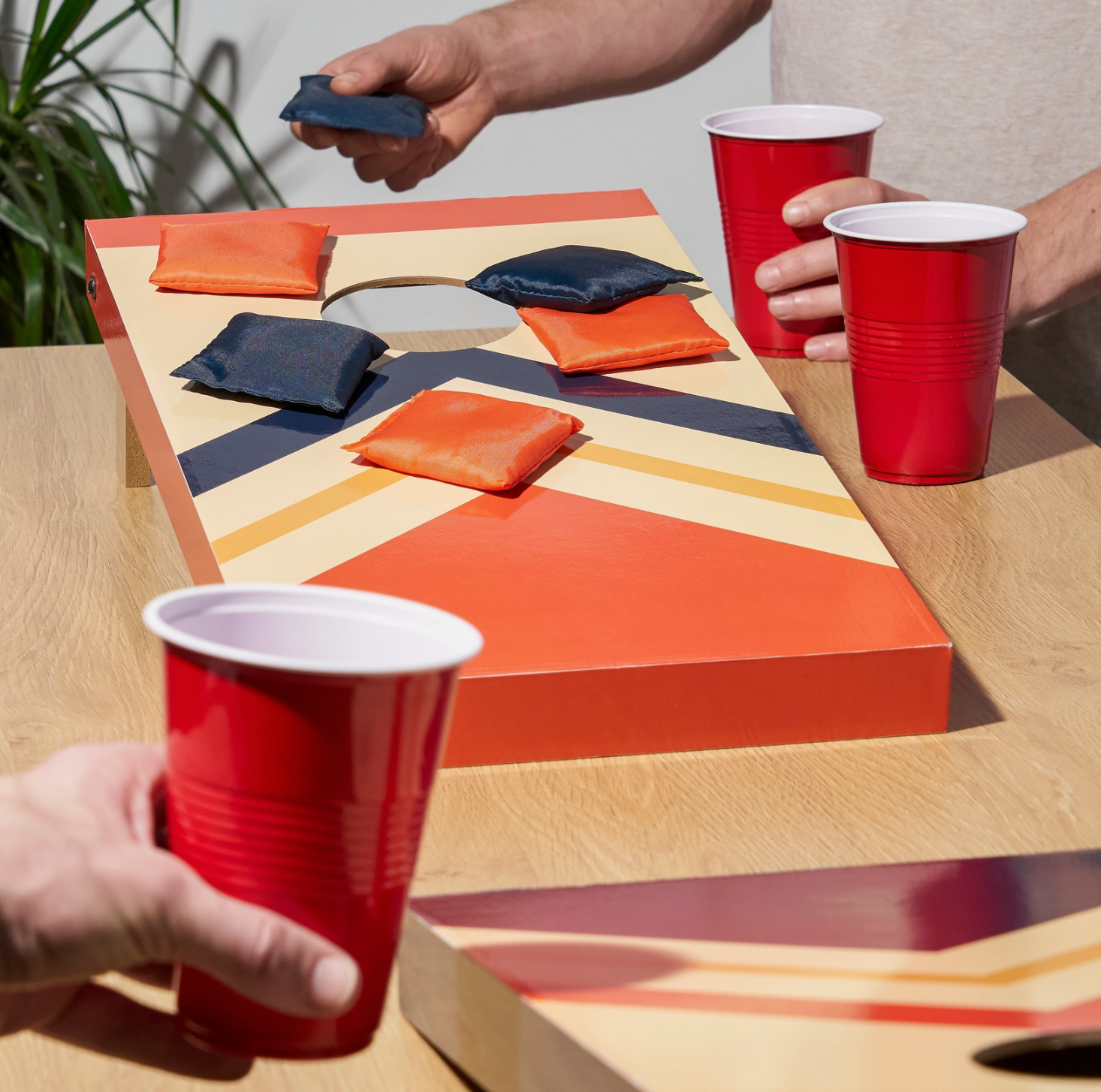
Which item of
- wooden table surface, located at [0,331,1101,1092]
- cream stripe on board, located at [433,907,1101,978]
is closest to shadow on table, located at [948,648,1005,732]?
wooden table surface, located at [0,331,1101,1092]

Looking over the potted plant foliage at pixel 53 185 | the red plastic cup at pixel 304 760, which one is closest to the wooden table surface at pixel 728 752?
the red plastic cup at pixel 304 760

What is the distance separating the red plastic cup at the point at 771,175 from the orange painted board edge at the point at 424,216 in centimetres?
9

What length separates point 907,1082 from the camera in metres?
0.41

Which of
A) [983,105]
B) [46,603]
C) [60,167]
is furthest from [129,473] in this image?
[60,167]

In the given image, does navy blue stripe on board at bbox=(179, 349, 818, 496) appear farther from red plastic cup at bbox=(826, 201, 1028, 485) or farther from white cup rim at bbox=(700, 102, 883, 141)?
white cup rim at bbox=(700, 102, 883, 141)

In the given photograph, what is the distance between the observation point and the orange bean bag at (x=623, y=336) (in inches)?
37.7

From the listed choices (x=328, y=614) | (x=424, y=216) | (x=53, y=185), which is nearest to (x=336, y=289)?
(x=424, y=216)

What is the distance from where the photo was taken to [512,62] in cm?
148

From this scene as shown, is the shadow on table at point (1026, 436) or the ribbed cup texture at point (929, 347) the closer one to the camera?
the ribbed cup texture at point (929, 347)

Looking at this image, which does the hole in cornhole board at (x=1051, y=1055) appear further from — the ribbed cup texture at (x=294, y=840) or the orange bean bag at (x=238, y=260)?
the orange bean bag at (x=238, y=260)

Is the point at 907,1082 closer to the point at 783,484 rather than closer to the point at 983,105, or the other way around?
the point at 783,484

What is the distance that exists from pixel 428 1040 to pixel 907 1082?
19 centimetres

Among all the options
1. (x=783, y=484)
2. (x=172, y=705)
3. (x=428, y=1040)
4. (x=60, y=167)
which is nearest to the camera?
(x=172, y=705)

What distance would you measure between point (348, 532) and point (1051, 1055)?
0.45m
